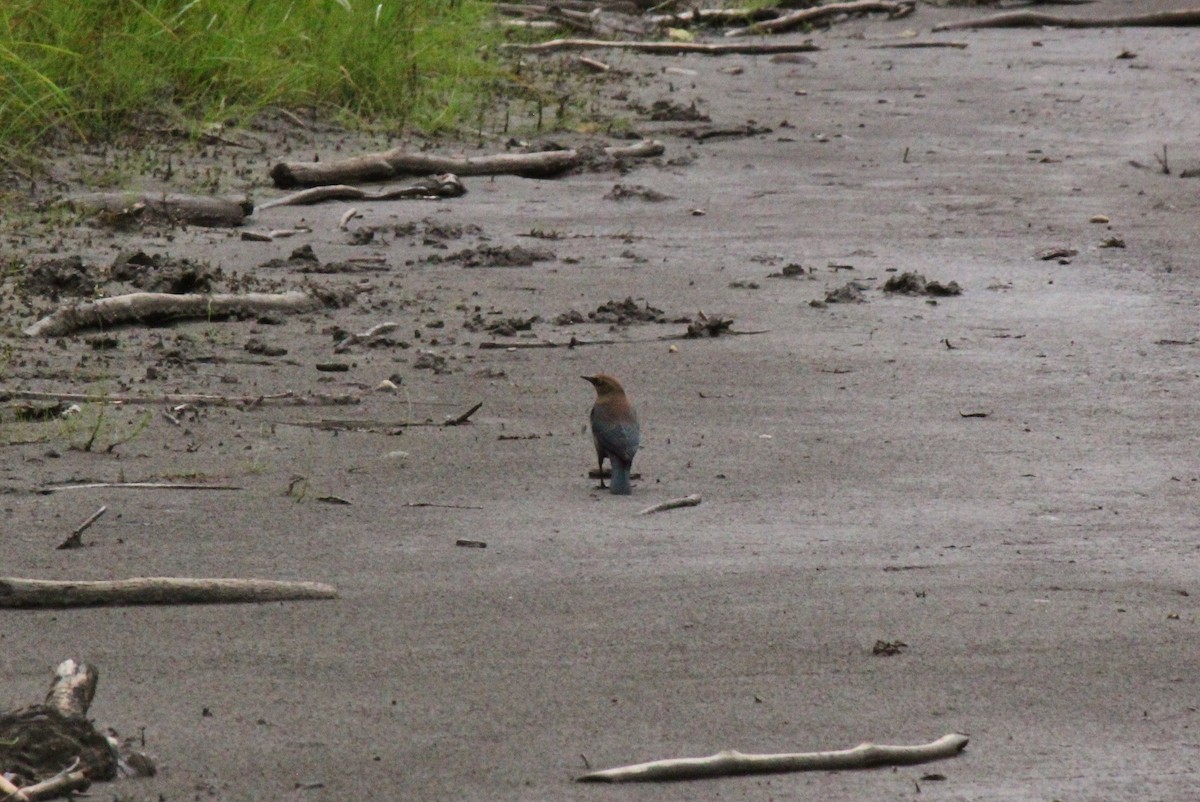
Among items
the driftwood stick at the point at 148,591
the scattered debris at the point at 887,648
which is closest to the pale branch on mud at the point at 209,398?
the driftwood stick at the point at 148,591

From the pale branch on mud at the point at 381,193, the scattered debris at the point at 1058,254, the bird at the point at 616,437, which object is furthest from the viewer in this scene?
the pale branch on mud at the point at 381,193

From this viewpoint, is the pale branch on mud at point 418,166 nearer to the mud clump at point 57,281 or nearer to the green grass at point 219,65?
the green grass at point 219,65

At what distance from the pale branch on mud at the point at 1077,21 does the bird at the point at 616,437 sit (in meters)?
12.1

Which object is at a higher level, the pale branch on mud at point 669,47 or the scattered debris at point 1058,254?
the pale branch on mud at point 669,47

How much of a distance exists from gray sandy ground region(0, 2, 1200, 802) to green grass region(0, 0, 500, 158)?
116 cm

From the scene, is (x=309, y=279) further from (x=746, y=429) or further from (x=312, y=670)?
(x=312, y=670)

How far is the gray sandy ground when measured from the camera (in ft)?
10.1

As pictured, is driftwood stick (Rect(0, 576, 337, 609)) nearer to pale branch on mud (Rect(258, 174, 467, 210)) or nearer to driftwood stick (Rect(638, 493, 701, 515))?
driftwood stick (Rect(638, 493, 701, 515))

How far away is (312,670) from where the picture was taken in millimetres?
3318

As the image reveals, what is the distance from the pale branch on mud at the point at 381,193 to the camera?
28.1ft

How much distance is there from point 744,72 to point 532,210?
5.68 meters

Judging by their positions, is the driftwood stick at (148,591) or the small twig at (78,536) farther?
the small twig at (78,536)

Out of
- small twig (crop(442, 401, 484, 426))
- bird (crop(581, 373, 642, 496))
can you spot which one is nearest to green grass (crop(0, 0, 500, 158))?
small twig (crop(442, 401, 484, 426))

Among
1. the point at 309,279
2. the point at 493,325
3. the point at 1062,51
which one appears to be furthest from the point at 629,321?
the point at 1062,51
